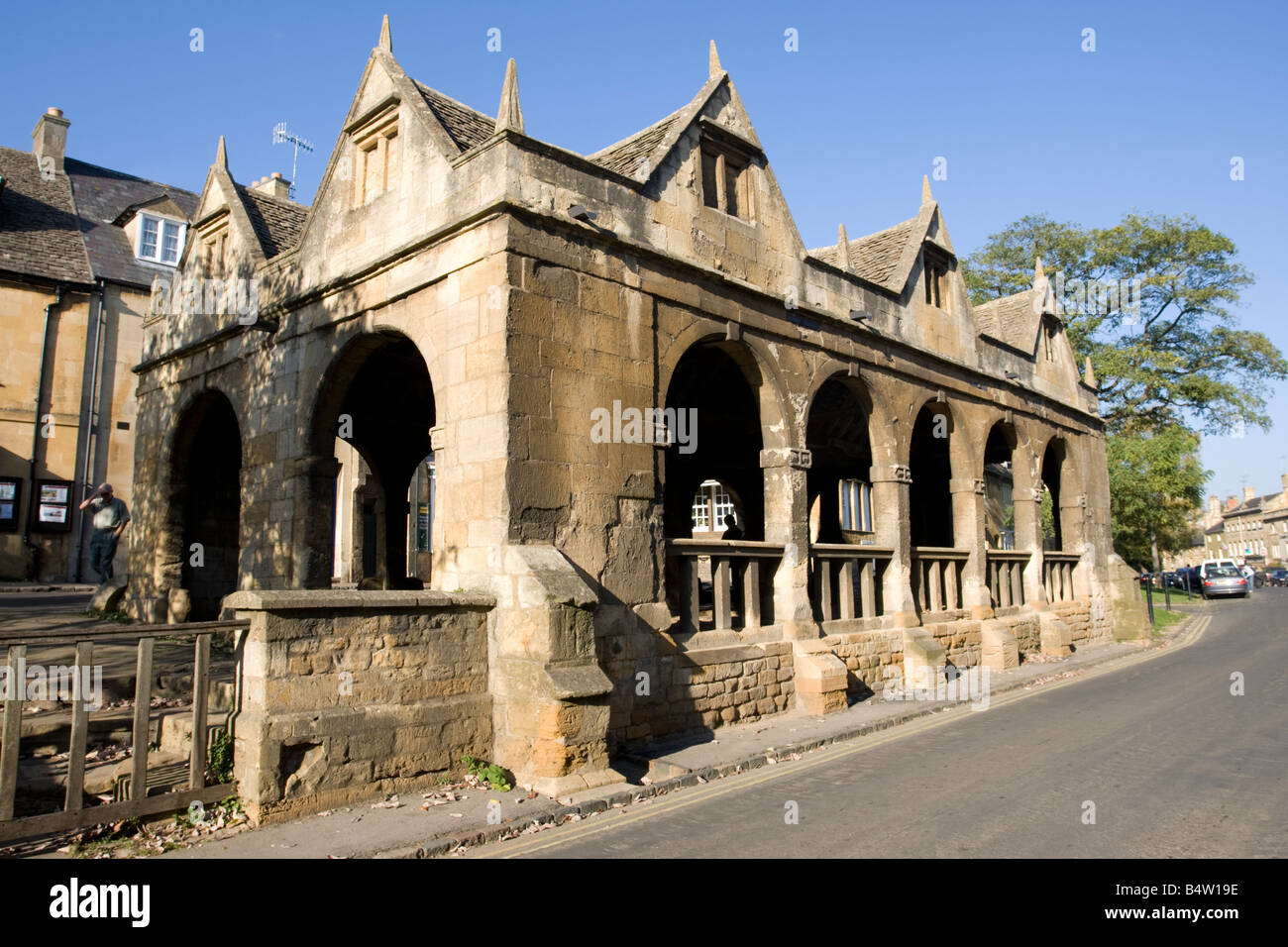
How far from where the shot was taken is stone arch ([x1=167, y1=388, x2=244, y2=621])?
42.7ft

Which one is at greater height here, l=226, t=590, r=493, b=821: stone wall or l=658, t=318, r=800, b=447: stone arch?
l=658, t=318, r=800, b=447: stone arch

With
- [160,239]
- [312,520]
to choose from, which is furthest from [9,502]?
[312,520]

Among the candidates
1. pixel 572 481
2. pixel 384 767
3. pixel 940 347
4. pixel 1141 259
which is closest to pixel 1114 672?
pixel 940 347

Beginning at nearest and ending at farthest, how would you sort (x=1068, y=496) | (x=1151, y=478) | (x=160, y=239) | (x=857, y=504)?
(x=1068, y=496) < (x=160, y=239) < (x=1151, y=478) < (x=857, y=504)

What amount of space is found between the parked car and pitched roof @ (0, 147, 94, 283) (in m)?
42.8

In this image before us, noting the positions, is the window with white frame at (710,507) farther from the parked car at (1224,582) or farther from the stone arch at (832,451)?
the parked car at (1224,582)

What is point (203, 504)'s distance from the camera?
1361cm

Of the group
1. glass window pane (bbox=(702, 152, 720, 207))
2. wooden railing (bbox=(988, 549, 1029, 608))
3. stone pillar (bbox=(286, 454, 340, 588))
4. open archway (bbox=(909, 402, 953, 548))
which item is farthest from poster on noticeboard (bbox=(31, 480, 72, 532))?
wooden railing (bbox=(988, 549, 1029, 608))

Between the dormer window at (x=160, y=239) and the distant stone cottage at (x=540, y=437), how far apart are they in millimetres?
11724

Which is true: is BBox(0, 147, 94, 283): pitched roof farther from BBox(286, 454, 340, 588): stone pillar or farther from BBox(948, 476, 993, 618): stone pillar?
BBox(948, 476, 993, 618): stone pillar

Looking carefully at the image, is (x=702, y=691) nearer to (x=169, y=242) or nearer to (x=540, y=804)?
(x=540, y=804)

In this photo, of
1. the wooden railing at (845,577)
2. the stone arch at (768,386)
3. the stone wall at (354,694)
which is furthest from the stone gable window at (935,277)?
the stone wall at (354,694)

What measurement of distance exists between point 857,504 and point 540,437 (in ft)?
78.3
